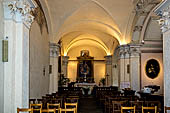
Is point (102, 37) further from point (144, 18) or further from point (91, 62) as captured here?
point (144, 18)

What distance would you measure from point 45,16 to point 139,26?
5440 millimetres

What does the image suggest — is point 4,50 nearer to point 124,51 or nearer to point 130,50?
point 130,50

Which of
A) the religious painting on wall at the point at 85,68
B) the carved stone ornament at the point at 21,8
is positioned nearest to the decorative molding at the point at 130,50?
the carved stone ornament at the point at 21,8

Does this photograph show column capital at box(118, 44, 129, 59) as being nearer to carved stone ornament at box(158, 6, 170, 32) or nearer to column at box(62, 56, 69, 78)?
carved stone ornament at box(158, 6, 170, 32)

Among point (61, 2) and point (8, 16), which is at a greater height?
point (61, 2)

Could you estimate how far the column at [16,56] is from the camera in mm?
5082

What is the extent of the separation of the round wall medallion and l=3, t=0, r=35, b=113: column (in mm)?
10225

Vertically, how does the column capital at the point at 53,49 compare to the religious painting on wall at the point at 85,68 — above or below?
above

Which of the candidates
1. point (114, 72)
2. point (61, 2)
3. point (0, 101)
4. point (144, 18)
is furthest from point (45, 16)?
point (114, 72)

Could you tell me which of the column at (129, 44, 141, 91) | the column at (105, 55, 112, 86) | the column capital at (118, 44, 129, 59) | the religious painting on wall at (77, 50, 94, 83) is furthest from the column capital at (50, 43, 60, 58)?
the religious painting on wall at (77, 50, 94, 83)

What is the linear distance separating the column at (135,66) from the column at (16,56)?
9052 millimetres

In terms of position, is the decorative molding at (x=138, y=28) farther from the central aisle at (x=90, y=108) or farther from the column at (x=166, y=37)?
the column at (x=166, y=37)

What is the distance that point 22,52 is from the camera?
5.39 m

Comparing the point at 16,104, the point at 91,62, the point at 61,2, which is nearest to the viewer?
the point at 16,104
